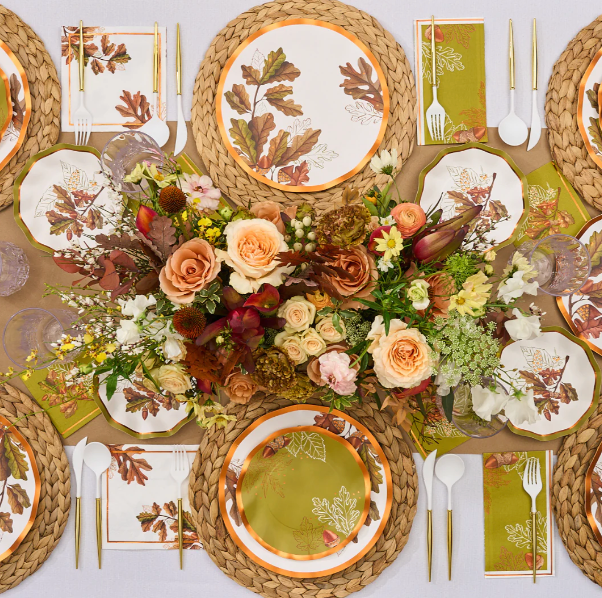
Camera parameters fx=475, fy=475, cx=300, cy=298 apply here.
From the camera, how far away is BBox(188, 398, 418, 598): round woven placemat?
1.17 meters

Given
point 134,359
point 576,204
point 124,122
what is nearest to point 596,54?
point 576,204

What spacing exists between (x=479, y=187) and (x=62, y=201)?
103 cm

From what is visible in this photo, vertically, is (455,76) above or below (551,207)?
above

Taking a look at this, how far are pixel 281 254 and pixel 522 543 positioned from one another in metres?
0.98

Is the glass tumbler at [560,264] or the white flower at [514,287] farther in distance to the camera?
the glass tumbler at [560,264]

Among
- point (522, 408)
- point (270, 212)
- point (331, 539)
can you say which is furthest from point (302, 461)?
point (270, 212)

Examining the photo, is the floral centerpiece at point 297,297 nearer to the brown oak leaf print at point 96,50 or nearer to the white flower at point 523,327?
the white flower at point 523,327

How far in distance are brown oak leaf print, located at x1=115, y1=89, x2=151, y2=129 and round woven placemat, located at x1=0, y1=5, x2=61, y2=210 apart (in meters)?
0.16

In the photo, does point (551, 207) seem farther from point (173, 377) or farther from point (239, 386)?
point (173, 377)

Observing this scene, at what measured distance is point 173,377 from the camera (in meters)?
0.97

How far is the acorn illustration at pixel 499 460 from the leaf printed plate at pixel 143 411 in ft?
2.51

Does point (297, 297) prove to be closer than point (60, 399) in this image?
Yes

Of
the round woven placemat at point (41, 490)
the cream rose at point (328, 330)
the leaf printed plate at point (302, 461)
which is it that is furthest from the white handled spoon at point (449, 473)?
the round woven placemat at point (41, 490)

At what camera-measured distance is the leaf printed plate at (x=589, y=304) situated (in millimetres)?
1176
